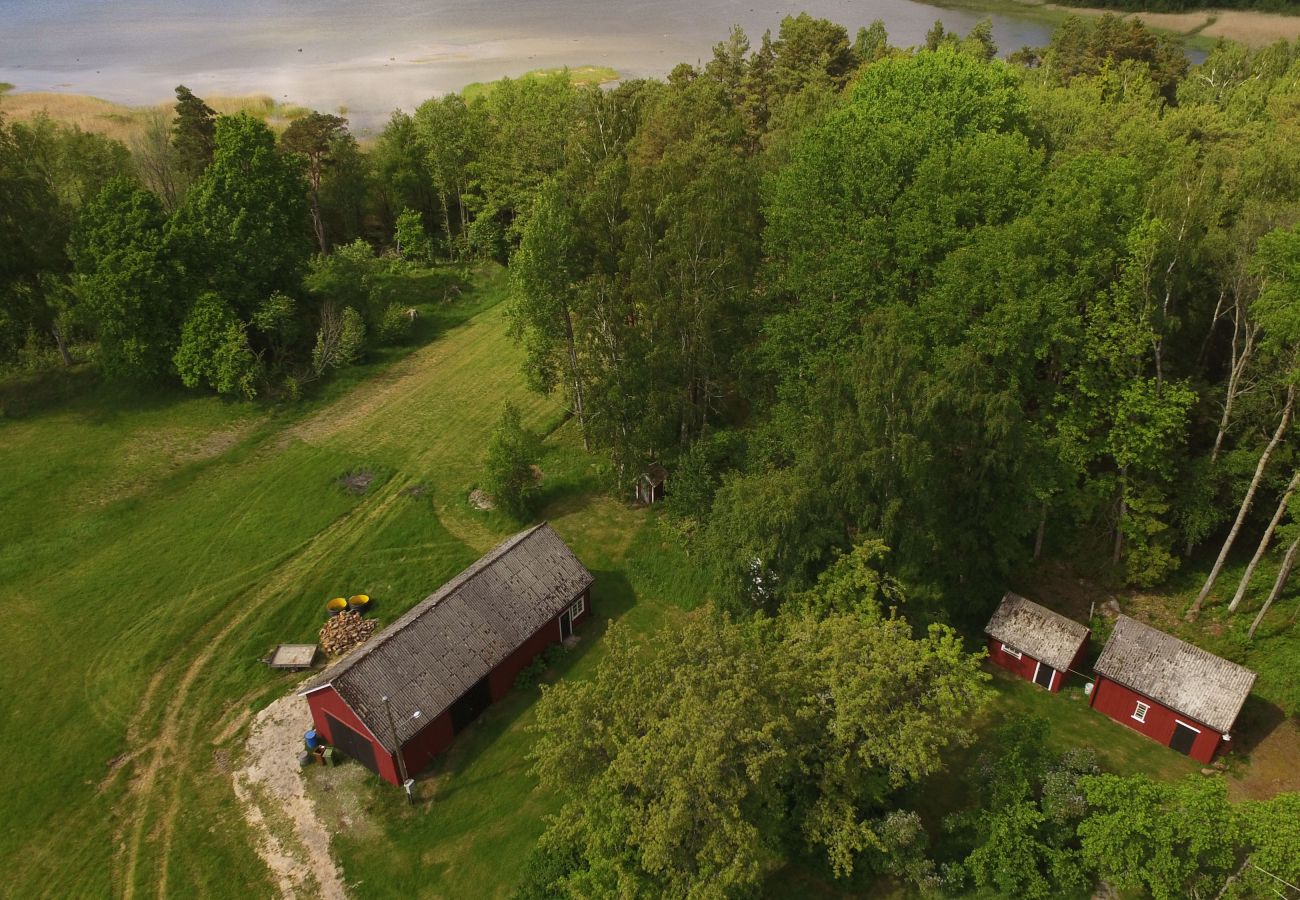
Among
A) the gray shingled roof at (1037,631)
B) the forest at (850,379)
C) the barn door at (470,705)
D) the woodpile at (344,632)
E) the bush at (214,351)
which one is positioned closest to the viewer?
the forest at (850,379)

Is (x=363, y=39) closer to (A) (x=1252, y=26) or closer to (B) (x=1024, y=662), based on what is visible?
(A) (x=1252, y=26)

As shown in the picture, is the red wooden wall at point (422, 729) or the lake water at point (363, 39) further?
the lake water at point (363, 39)

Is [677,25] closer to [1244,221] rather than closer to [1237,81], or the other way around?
[1237,81]

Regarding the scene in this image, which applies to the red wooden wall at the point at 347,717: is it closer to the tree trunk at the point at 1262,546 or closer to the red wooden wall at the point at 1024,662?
the red wooden wall at the point at 1024,662

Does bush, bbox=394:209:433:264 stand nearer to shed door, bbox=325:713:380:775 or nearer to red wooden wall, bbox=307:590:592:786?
red wooden wall, bbox=307:590:592:786

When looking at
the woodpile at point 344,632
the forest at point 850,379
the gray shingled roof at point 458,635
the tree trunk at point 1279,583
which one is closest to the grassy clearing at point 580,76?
the forest at point 850,379

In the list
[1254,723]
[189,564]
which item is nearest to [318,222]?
[189,564]
